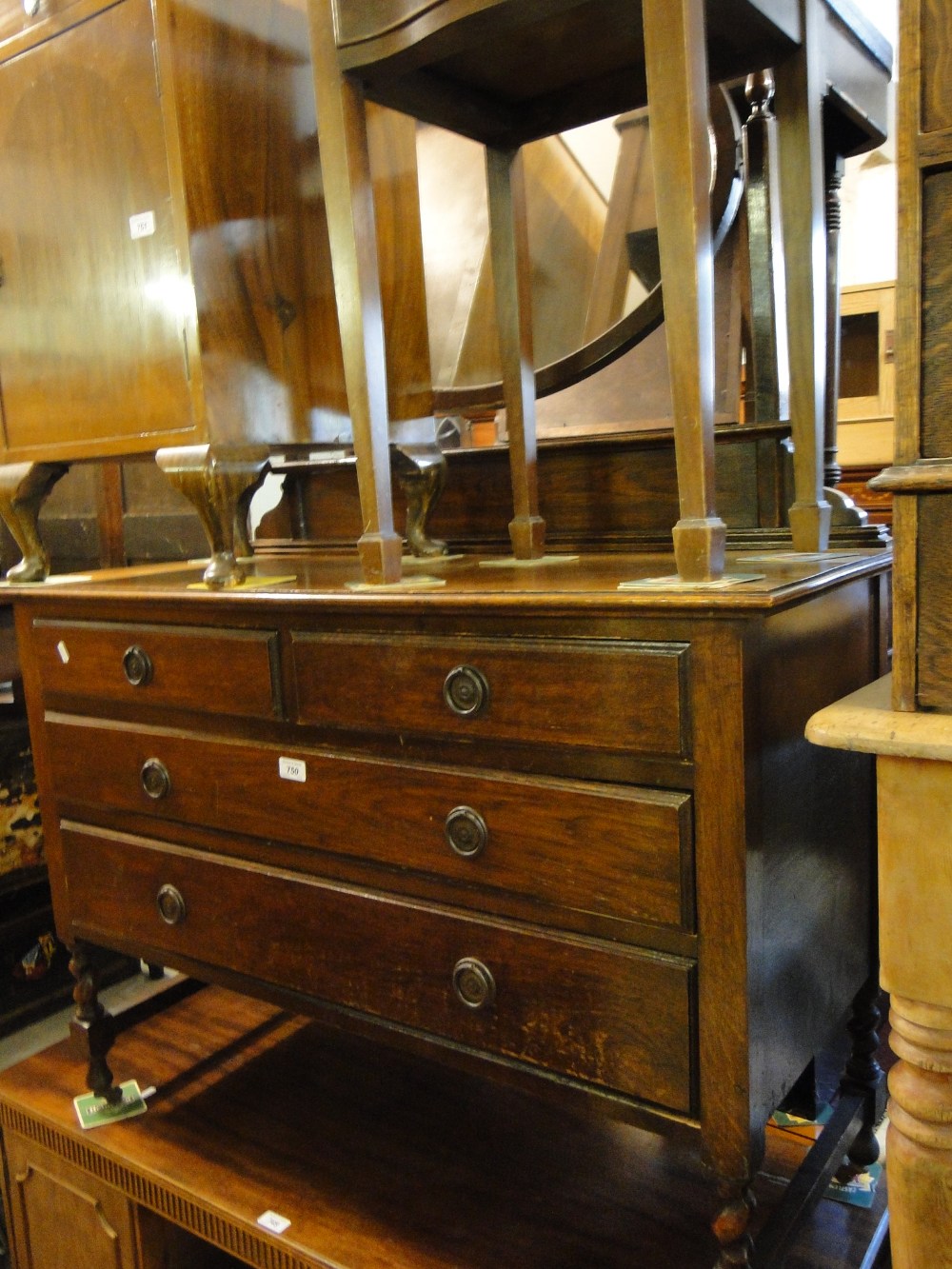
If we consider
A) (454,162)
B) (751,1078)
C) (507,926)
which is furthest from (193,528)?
(751,1078)

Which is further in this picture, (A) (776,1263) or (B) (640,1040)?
(A) (776,1263)

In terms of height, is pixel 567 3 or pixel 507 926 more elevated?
pixel 567 3

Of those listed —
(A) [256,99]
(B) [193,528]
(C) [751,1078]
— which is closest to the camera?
(C) [751,1078]

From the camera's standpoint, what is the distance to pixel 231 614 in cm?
131

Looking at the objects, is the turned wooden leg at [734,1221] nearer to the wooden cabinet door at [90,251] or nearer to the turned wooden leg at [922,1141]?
the turned wooden leg at [922,1141]

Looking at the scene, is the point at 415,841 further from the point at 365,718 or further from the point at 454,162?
the point at 454,162

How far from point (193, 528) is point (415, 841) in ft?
5.70

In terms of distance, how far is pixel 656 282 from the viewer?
1.67 metres

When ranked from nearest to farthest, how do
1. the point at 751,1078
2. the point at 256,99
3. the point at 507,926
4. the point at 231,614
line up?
the point at 751,1078
the point at 507,926
the point at 231,614
the point at 256,99

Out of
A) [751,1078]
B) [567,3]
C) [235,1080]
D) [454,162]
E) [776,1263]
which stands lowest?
[235,1080]

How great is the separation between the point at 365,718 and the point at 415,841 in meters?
0.15

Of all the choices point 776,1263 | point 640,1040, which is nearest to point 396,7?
point 640,1040

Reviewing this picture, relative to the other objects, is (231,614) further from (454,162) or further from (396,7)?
(454,162)

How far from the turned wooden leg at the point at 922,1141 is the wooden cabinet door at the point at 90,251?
44.8 inches
